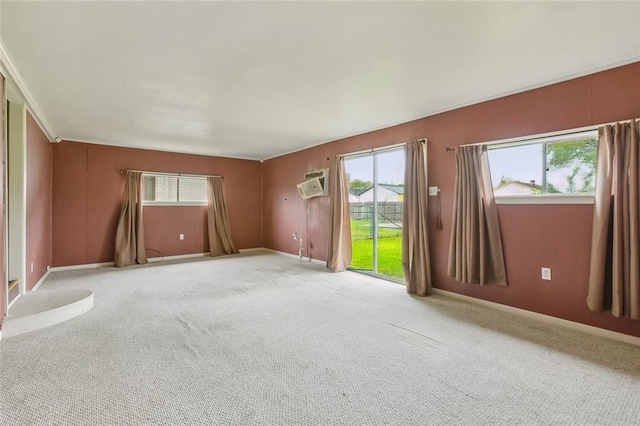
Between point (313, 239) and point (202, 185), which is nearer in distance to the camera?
point (313, 239)

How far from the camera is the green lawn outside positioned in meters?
5.02

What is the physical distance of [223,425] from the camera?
1.55 metres

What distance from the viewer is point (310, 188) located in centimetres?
600

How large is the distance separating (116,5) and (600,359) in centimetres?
409

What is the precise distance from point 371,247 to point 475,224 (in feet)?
6.49

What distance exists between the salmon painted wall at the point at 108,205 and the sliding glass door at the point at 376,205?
3285 millimetres

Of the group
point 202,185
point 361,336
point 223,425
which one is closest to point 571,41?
point 361,336

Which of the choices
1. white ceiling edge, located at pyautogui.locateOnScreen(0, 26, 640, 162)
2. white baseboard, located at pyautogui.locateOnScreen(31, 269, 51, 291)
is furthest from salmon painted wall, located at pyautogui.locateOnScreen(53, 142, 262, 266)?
white ceiling edge, located at pyautogui.locateOnScreen(0, 26, 640, 162)

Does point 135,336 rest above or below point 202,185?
below

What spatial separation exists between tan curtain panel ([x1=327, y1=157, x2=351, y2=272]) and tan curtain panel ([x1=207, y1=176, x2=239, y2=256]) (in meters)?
2.87

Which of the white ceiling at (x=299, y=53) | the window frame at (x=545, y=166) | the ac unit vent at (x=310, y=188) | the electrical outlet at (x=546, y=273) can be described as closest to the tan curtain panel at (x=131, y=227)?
the white ceiling at (x=299, y=53)

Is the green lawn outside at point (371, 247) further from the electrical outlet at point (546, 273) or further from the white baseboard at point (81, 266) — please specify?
the white baseboard at point (81, 266)

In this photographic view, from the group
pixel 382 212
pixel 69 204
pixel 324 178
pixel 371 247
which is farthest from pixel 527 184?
A: pixel 69 204

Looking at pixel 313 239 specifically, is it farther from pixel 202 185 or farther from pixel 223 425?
pixel 223 425
